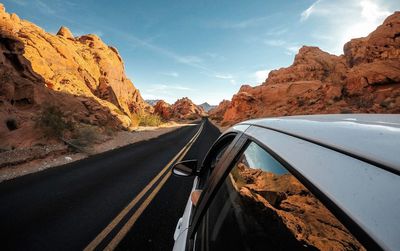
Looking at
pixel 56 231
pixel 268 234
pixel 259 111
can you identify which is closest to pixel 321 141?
pixel 268 234

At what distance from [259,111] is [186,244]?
28.9 metres

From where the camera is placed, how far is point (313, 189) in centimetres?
67

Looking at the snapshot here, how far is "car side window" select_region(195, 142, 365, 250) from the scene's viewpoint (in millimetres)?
707

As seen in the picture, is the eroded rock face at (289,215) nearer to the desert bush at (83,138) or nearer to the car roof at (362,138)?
the car roof at (362,138)

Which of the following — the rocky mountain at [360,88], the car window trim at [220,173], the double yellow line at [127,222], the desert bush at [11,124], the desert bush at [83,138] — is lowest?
the double yellow line at [127,222]

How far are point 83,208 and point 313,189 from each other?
4713mm

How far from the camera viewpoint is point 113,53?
3747cm

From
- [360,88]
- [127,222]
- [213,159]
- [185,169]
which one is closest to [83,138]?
[127,222]

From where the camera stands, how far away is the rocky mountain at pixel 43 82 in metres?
12.6

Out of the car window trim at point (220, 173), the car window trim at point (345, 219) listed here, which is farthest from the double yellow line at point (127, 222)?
the car window trim at point (345, 219)

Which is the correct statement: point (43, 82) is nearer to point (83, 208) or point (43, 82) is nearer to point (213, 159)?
point (83, 208)

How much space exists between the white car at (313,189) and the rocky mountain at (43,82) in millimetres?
12085

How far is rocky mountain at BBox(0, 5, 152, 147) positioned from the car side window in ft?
39.1

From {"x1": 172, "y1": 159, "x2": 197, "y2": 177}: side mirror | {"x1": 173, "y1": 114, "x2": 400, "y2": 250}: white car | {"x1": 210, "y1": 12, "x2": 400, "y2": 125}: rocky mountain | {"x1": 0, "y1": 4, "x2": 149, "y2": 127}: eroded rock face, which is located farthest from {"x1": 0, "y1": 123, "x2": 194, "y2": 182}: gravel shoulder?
{"x1": 210, "y1": 12, "x2": 400, "y2": 125}: rocky mountain
